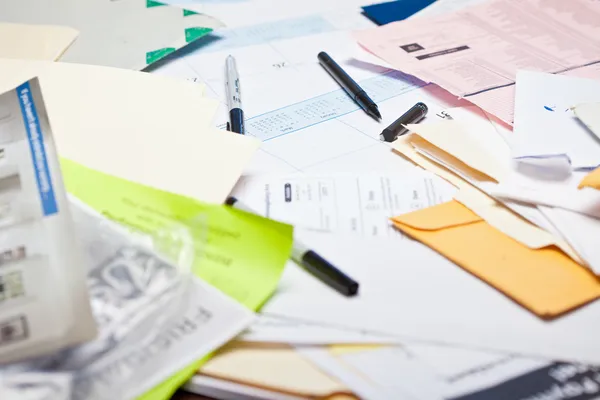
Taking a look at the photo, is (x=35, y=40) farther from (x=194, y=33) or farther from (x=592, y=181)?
(x=592, y=181)

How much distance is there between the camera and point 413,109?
2.21 ft

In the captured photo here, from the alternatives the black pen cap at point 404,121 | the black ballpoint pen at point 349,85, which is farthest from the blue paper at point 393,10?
the black pen cap at point 404,121

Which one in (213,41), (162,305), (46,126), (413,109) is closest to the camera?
Result: (162,305)

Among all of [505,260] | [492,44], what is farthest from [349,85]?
[505,260]

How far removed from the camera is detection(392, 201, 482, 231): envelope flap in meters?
0.52

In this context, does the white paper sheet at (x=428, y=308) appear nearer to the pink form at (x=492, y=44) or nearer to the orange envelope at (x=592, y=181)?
the orange envelope at (x=592, y=181)

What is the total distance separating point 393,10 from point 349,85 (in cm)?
25

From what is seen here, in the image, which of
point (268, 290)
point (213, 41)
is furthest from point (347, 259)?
point (213, 41)

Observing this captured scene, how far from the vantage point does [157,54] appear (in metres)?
0.75

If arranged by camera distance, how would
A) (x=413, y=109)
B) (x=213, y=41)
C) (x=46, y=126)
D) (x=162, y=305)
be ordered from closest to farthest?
(x=162, y=305) → (x=46, y=126) → (x=413, y=109) → (x=213, y=41)

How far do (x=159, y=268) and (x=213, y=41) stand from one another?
0.46 meters

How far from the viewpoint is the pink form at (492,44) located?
0.72m

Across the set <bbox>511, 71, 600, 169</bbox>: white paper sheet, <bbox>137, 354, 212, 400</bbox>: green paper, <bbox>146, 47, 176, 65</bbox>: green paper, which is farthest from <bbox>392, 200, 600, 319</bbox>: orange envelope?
<bbox>146, 47, 176, 65</bbox>: green paper

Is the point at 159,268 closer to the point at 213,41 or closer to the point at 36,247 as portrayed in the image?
the point at 36,247
